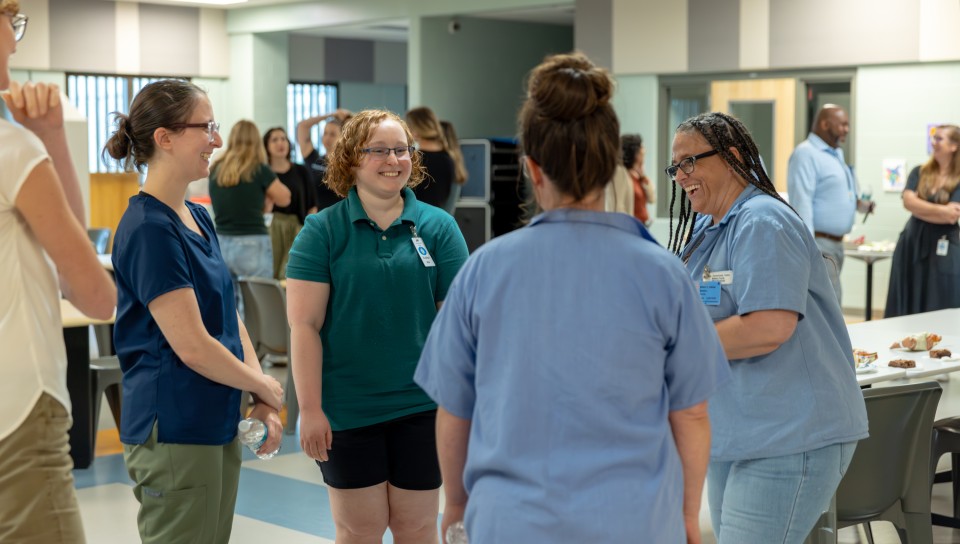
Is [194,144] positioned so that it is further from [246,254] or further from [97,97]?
[97,97]

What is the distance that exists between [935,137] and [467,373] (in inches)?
263

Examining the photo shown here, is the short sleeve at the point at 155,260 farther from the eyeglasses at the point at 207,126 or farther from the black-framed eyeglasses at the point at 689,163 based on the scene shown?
the black-framed eyeglasses at the point at 689,163

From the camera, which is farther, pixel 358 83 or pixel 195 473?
pixel 358 83

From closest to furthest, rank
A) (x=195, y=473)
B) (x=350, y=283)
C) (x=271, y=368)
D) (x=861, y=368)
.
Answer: (x=195, y=473) → (x=350, y=283) → (x=861, y=368) → (x=271, y=368)

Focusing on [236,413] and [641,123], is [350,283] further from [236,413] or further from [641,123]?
[641,123]

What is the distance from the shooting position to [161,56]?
15.8m

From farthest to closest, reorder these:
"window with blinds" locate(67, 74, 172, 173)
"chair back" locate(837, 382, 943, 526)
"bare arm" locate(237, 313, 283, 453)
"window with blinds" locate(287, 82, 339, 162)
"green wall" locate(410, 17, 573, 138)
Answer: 1. "window with blinds" locate(287, 82, 339, 162)
2. "window with blinds" locate(67, 74, 172, 173)
3. "green wall" locate(410, 17, 573, 138)
4. "chair back" locate(837, 382, 943, 526)
5. "bare arm" locate(237, 313, 283, 453)

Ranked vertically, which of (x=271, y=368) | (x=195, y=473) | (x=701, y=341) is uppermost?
(x=701, y=341)

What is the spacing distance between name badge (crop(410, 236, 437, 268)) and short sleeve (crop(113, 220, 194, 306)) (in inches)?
25.8

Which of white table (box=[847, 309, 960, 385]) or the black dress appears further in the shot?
the black dress

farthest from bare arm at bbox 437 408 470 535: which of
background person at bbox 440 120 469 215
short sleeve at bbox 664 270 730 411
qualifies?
background person at bbox 440 120 469 215

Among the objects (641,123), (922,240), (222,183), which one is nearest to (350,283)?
(222,183)

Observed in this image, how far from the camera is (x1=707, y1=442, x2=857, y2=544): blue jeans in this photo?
248cm

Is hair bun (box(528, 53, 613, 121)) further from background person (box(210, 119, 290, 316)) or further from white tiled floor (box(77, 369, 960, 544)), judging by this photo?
background person (box(210, 119, 290, 316))
